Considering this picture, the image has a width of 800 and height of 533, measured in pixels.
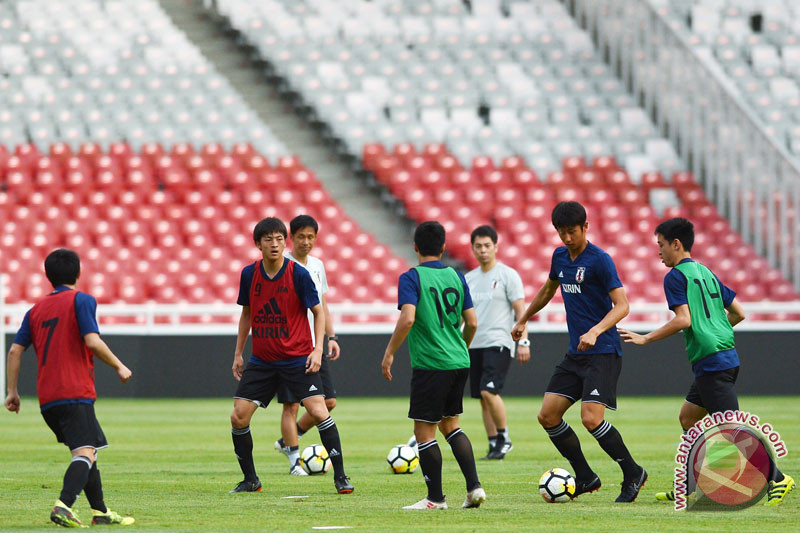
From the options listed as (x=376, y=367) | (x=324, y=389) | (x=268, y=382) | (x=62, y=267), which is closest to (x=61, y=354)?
(x=62, y=267)

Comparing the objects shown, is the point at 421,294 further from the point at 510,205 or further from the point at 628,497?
the point at 510,205

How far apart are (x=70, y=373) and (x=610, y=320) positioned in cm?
318

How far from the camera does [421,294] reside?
785cm

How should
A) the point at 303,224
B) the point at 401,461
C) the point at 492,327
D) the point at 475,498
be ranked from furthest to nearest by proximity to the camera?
the point at 492,327, the point at 401,461, the point at 303,224, the point at 475,498

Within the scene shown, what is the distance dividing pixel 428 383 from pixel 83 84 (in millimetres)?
20835

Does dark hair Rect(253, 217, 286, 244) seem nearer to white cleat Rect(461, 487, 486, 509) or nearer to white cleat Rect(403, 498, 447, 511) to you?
white cleat Rect(403, 498, 447, 511)

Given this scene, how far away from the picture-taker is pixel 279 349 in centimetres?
874

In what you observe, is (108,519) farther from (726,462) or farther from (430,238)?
(726,462)

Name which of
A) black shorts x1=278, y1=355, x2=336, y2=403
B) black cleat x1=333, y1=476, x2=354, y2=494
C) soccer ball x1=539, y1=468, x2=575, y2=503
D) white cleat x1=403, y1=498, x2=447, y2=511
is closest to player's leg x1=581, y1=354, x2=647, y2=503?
soccer ball x1=539, y1=468, x2=575, y2=503

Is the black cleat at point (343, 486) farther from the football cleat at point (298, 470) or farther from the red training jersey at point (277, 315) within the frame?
the football cleat at point (298, 470)

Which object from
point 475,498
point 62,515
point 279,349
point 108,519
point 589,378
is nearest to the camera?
point 62,515

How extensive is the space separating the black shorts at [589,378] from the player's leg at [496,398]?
319 cm

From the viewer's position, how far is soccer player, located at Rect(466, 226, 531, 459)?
1134 centimetres

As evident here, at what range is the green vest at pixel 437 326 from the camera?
7.80 meters
